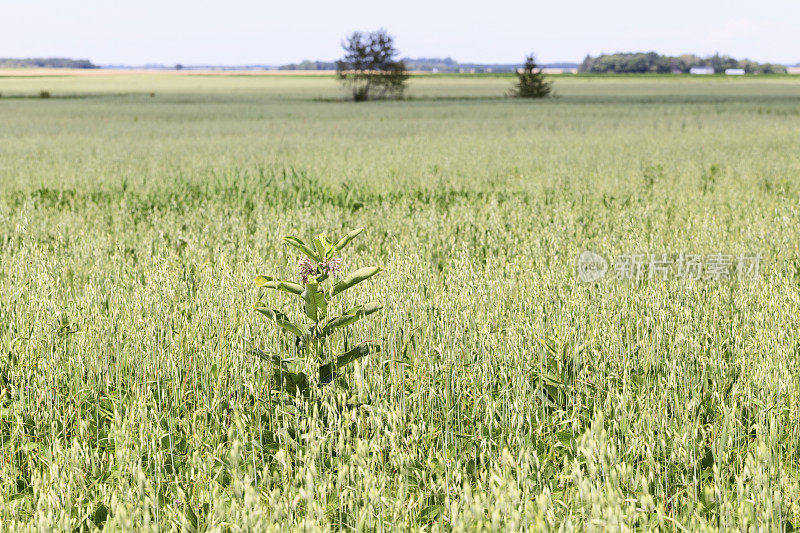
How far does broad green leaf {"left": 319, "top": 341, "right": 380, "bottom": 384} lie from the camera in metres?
2.74

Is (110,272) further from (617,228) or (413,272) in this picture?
(617,228)

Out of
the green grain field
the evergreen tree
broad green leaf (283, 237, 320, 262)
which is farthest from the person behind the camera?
the evergreen tree

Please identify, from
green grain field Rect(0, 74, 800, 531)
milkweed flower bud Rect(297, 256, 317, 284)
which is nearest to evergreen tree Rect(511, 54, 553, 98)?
green grain field Rect(0, 74, 800, 531)

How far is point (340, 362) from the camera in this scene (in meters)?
2.74

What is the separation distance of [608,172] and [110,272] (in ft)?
24.4

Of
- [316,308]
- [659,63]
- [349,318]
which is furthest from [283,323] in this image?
[659,63]

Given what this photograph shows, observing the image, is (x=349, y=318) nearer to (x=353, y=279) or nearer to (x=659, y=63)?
(x=353, y=279)

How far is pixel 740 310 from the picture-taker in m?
3.64

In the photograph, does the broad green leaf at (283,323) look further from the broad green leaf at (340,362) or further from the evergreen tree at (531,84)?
the evergreen tree at (531,84)

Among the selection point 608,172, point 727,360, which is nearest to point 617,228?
point 727,360

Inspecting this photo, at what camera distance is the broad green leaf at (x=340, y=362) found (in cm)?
274

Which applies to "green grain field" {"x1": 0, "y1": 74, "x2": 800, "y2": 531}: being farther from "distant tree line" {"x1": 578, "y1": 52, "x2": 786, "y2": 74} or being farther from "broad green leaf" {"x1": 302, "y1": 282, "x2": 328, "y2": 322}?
"distant tree line" {"x1": 578, "y1": 52, "x2": 786, "y2": 74}

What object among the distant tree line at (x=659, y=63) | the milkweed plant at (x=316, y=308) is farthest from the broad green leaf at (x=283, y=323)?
the distant tree line at (x=659, y=63)

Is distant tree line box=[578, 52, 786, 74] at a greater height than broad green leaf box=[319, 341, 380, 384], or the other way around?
distant tree line box=[578, 52, 786, 74]
